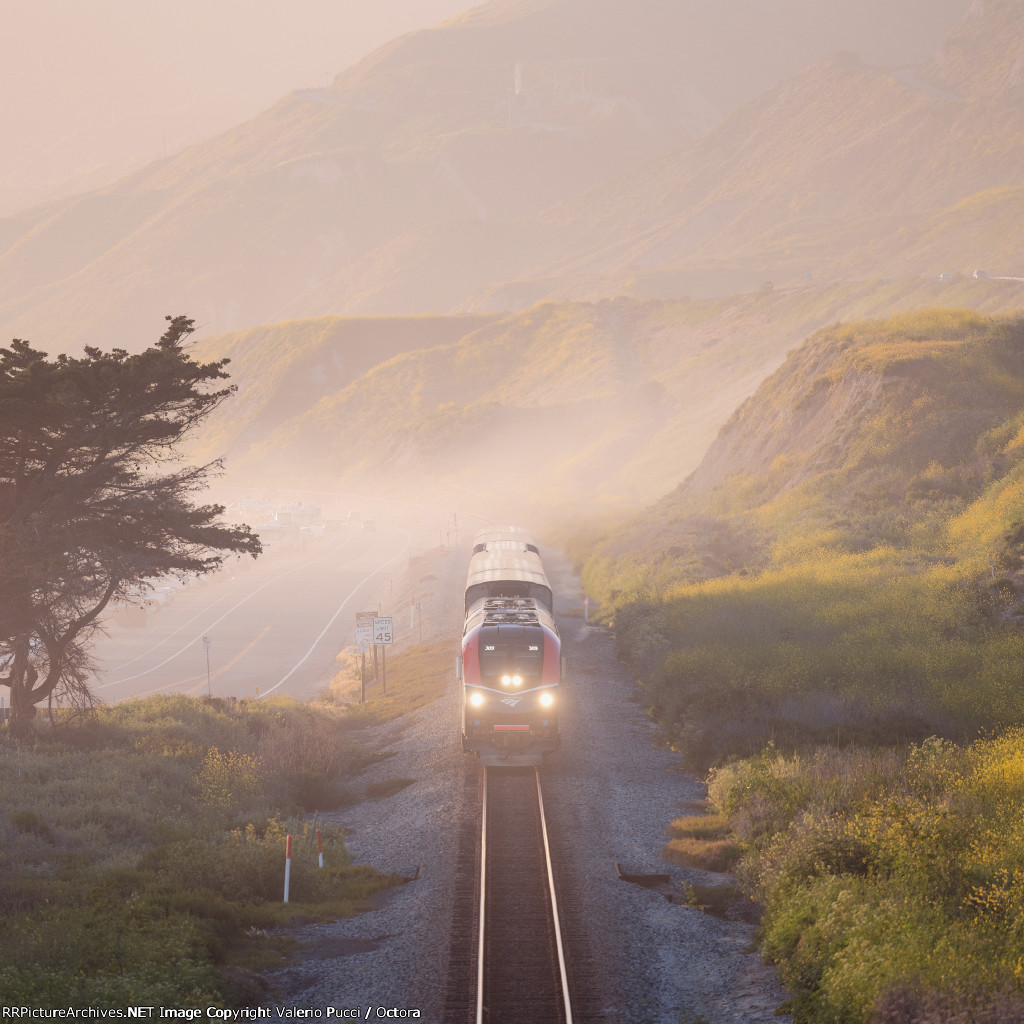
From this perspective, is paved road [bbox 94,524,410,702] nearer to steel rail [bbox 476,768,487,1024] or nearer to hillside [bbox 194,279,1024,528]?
hillside [bbox 194,279,1024,528]

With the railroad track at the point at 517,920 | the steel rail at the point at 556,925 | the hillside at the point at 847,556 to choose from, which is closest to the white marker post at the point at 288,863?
the railroad track at the point at 517,920

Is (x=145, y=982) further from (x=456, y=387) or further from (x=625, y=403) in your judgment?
(x=456, y=387)

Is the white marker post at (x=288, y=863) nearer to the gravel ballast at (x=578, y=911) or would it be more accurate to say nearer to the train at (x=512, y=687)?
the gravel ballast at (x=578, y=911)

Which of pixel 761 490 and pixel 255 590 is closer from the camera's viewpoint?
pixel 761 490

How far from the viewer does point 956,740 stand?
20.9m

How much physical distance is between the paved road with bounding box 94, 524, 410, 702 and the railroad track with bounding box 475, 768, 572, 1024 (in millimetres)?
26661

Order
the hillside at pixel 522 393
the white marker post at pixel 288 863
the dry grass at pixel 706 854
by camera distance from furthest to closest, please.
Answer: the hillside at pixel 522 393 → the dry grass at pixel 706 854 → the white marker post at pixel 288 863

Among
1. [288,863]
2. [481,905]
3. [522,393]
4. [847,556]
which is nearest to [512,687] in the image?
[288,863]

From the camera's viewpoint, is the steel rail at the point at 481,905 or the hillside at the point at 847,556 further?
the hillside at the point at 847,556

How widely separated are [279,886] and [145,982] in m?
4.31

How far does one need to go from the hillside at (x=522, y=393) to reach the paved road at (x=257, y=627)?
17.4m

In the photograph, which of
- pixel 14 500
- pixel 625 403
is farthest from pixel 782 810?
pixel 625 403

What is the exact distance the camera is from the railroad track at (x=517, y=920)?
39.7 ft

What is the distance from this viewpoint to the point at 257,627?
6556cm
